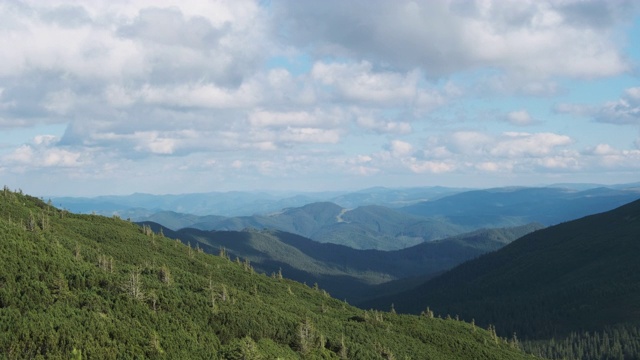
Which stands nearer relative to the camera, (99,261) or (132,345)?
(132,345)

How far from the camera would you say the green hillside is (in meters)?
77.2

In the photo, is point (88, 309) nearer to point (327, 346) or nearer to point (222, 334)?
point (222, 334)

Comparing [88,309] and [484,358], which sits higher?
[88,309]

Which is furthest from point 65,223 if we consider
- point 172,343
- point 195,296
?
point 172,343

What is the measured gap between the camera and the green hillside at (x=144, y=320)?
7725cm

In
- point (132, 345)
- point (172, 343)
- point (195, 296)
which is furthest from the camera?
point (195, 296)

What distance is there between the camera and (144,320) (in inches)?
3661

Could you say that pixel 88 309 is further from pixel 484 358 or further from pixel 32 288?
pixel 484 358

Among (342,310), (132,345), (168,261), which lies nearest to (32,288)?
(132,345)

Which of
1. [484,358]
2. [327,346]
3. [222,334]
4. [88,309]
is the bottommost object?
[484,358]

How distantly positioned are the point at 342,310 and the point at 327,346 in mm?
71936

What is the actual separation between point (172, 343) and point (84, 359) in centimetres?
1896

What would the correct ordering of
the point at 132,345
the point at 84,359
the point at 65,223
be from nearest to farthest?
1. the point at 84,359
2. the point at 132,345
3. the point at 65,223

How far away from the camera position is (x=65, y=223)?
183750 millimetres
